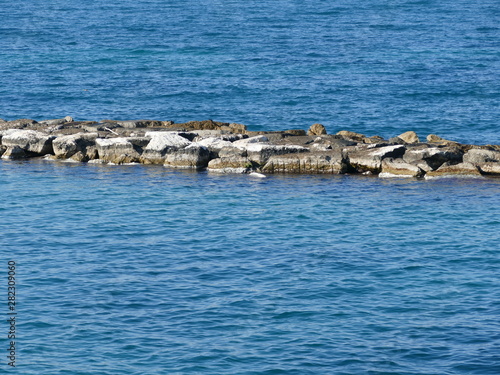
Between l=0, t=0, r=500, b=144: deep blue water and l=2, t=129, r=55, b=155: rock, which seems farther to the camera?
l=0, t=0, r=500, b=144: deep blue water

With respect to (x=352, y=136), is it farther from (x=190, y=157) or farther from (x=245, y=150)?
(x=190, y=157)

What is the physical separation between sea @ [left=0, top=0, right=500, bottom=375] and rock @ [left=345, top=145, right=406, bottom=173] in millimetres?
979

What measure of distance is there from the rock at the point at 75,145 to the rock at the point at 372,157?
15.9 meters

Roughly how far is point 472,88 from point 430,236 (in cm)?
4337

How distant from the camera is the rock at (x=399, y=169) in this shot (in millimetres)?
45528

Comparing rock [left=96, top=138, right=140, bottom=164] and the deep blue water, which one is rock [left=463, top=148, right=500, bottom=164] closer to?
the deep blue water

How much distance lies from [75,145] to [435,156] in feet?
70.9

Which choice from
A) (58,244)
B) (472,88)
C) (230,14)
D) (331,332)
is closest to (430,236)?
(331,332)

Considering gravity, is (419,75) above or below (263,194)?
above

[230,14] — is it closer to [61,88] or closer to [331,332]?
[61,88]

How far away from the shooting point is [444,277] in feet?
106

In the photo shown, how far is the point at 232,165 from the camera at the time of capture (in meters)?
47.9

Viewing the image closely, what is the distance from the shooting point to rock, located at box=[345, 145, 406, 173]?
4638 cm

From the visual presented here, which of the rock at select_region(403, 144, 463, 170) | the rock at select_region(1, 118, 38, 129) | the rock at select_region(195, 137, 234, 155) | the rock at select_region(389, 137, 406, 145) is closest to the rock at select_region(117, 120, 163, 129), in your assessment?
the rock at select_region(1, 118, 38, 129)
